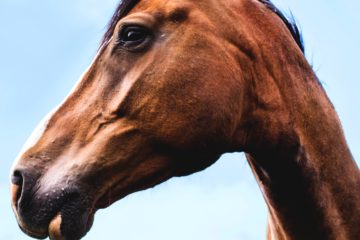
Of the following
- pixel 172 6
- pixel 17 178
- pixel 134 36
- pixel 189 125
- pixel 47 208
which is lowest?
pixel 47 208

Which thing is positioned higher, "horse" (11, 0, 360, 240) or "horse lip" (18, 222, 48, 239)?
"horse" (11, 0, 360, 240)

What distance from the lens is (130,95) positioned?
3.83 metres

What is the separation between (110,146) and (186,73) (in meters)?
0.60

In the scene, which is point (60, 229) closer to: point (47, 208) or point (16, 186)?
point (47, 208)

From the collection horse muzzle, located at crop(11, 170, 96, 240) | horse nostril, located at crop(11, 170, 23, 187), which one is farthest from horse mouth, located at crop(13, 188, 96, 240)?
horse nostril, located at crop(11, 170, 23, 187)

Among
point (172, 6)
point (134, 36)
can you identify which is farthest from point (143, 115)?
point (172, 6)

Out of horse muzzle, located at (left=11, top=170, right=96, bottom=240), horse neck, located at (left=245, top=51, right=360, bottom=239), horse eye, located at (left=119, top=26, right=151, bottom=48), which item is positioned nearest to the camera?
horse muzzle, located at (left=11, top=170, right=96, bottom=240)

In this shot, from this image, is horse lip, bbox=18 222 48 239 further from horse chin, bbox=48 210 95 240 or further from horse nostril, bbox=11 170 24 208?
horse nostril, bbox=11 170 24 208

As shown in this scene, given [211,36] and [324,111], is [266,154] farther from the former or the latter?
[211,36]

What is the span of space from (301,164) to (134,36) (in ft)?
4.10

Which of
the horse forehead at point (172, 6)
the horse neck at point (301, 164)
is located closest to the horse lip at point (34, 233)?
the horse neck at point (301, 164)

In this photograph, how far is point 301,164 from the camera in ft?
13.5

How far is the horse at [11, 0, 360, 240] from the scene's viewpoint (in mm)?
3670

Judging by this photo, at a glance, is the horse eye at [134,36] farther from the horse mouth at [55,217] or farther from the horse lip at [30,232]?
the horse lip at [30,232]
